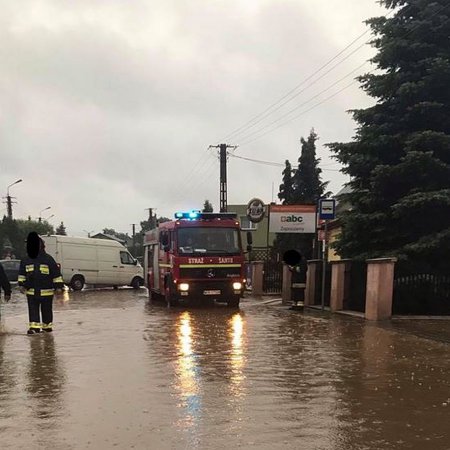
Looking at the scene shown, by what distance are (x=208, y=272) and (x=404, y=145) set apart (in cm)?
661

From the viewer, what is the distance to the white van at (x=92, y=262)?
93.7ft

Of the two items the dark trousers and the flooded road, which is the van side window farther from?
the dark trousers

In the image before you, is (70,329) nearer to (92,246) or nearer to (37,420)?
(37,420)

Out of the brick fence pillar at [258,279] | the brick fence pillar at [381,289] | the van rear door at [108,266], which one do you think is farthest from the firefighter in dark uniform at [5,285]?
the van rear door at [108,266]

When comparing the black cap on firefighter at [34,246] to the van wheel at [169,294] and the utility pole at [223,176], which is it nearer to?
the van wheel at [169,294]

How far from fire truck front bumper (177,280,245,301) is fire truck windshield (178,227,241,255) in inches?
35.0

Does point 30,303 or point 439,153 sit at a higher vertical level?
point 439,153

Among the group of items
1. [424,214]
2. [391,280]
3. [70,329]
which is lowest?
[70,329]

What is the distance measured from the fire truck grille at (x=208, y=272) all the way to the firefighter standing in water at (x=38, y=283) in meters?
6.30

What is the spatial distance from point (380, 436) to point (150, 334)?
6713mm

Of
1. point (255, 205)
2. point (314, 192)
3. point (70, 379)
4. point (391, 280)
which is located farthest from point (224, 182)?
point (70, 379)

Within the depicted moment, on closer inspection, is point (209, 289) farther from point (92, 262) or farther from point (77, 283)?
point (92, 262)

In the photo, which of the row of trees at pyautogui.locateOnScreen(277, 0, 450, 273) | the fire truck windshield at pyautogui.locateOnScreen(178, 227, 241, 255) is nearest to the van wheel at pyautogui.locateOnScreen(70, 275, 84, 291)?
the fire truck windshield at pyautogui.locateOnScreen(178, 227, 241, 255)

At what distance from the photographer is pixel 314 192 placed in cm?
4634
